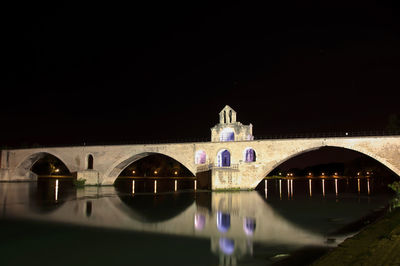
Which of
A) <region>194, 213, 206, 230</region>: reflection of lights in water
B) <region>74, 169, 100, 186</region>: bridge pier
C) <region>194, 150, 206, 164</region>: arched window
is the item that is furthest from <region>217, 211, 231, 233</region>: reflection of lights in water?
<region>74, 169, 100, 186</region>: bridge pier

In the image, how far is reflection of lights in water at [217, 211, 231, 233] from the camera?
17844mm

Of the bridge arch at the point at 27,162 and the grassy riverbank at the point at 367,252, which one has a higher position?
the bridge arch at the point at 27,162

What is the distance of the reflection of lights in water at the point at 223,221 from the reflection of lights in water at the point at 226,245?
2.00 m

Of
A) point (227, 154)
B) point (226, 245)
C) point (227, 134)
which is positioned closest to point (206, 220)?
point (226, 245)

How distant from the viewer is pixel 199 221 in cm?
2008

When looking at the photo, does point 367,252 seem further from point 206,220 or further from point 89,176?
point 89,176

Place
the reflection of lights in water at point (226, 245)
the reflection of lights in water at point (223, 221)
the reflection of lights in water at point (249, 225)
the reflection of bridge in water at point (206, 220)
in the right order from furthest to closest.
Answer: the reflection of lights in water at point (223, 221), the reflection of lights in water at point (249, 225), the reflection of bridge in water at point (206, 220), the reflection of lights in water at point (226, 245)

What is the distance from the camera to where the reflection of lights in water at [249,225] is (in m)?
17.0

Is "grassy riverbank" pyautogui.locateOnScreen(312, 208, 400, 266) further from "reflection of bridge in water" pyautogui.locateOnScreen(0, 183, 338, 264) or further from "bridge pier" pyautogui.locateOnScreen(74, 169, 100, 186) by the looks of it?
"bridge pier" pyautogui.locateOnScreen(74, 169, 100, 186)

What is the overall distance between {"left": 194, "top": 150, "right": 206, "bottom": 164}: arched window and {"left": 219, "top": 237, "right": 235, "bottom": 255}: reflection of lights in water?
26.6 meters

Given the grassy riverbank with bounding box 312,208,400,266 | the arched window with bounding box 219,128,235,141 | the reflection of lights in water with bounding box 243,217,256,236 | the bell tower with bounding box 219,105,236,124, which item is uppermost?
the bell tower with bounding box 219,105,236,124

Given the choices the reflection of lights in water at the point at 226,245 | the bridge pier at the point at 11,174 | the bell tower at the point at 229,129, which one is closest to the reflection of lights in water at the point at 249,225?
the reflection of lights in water at the point at 226,245

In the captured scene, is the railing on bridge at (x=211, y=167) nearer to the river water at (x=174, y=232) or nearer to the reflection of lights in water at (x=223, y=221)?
the river water at (x=174, y=232)

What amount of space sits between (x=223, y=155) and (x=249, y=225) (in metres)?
28.6
